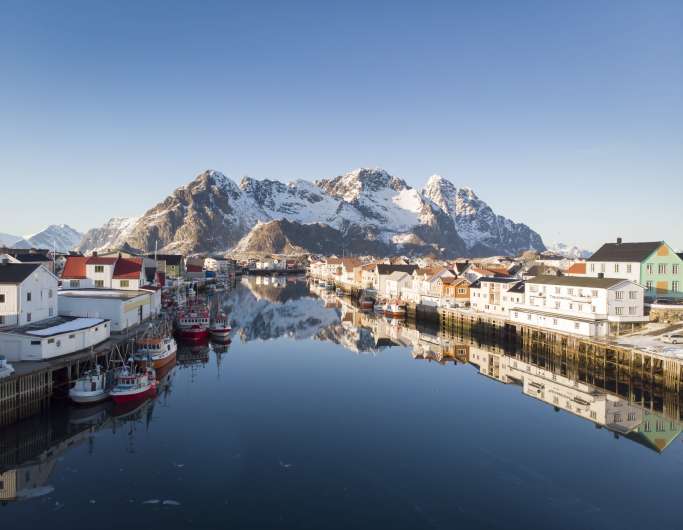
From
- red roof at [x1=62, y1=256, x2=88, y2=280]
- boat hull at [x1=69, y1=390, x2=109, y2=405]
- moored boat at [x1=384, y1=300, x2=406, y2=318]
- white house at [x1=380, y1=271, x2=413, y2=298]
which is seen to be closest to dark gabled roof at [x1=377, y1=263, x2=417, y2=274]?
white house at [x1=380, y1=271, x2=413, y2=298]

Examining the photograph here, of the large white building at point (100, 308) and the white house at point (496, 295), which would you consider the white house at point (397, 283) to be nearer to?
the white house at point (496, 295)

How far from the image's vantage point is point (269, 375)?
124 feet

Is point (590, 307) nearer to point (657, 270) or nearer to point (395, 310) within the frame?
point (657, 270)

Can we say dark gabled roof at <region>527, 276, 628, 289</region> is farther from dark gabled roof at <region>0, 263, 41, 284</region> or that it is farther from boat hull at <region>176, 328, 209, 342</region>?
dark gabled roof at <region>0, 263, 41, 284</region>

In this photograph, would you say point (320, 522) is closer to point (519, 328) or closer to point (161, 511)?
point (161, 511)

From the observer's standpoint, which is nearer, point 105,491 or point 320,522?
point 320,522

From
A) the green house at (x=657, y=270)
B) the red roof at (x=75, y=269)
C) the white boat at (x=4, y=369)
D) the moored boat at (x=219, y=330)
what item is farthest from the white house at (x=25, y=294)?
the green house at (x=657, y=270)

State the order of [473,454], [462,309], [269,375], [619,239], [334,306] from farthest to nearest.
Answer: [334,306], [462,309], [619,239], [269,375], [473,454]

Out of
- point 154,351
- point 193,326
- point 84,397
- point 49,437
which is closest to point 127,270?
point 193,326

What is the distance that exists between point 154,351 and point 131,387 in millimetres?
7751

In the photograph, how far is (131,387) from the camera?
1131 inches

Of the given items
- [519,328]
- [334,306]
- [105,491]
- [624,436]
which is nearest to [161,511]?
[105,491]

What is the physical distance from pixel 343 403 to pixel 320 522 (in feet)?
45.4

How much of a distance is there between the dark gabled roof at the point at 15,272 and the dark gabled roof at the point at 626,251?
54.2m
